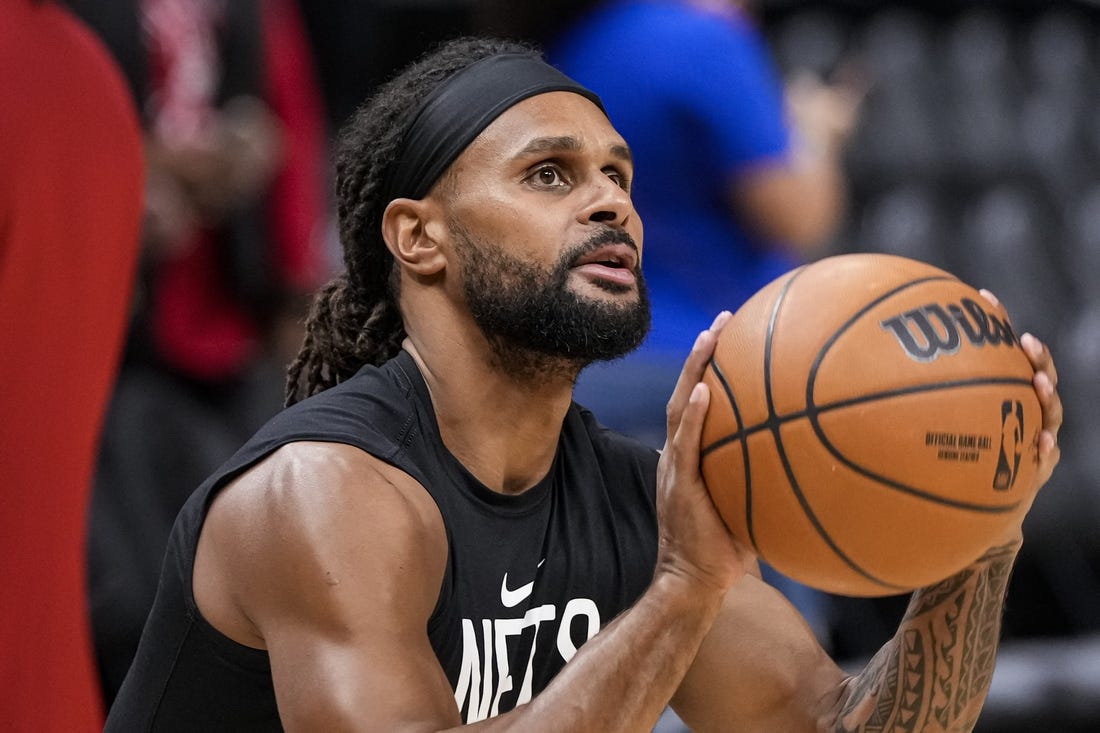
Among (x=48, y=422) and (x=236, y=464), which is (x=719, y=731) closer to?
(x=236, y=464)

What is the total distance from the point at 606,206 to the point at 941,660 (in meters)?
0.98

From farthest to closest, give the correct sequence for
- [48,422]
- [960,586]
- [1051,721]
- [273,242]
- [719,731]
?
[1051,721] → [273,242] → [719,731] → [960,586] → [48,422]

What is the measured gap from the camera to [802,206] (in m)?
4.64

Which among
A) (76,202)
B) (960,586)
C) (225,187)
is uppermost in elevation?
(225,187)

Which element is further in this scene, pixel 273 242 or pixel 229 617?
pixel 273 242

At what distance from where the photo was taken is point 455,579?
288 cm

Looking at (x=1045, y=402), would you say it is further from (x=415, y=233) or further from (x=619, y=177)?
(x=415, y=233)

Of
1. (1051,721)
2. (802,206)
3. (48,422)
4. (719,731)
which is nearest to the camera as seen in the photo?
(48,422)

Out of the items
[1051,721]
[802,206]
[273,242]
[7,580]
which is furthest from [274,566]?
[1051,721]

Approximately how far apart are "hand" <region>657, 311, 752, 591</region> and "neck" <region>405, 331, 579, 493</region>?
40cm

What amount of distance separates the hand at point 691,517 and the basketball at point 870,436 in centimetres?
2

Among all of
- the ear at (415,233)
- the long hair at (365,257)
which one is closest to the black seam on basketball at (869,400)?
the ear at (415,233)

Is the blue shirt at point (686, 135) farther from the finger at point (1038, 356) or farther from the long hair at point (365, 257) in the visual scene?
the finger at point (1038, 356)

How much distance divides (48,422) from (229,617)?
0.42m
